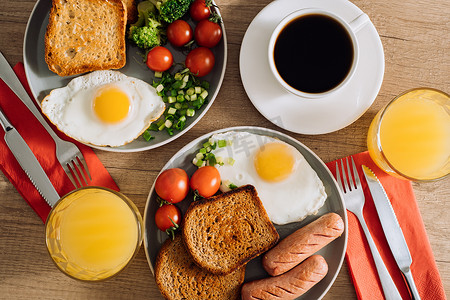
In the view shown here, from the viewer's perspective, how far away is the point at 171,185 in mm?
2002

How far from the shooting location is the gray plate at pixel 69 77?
6.99 ft

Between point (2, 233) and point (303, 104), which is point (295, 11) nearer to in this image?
point (303, 104)

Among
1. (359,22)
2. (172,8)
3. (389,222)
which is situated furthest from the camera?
(389,222)

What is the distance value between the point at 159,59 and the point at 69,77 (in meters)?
0.52

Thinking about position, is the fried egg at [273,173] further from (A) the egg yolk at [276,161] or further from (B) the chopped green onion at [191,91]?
(B) the chopped green onion at [191,91]

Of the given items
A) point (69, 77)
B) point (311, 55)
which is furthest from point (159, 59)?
point (311, 55)

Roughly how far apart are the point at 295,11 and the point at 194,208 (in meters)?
1.10

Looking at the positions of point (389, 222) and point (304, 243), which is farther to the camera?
point (389, 222)

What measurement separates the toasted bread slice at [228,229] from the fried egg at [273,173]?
0.22 ft

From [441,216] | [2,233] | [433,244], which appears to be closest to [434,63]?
[441,216]

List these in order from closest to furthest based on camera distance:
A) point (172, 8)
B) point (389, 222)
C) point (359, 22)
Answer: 1. point (359, 22)
2. point (172, 8)
3. point (389, 222)

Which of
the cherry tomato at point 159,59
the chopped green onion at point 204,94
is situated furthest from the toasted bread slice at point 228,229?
the cherry tomato at point 159,59

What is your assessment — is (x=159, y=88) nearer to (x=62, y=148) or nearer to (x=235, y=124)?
(x=235, y=124)

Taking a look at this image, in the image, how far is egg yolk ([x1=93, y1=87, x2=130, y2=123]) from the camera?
2115 mm
